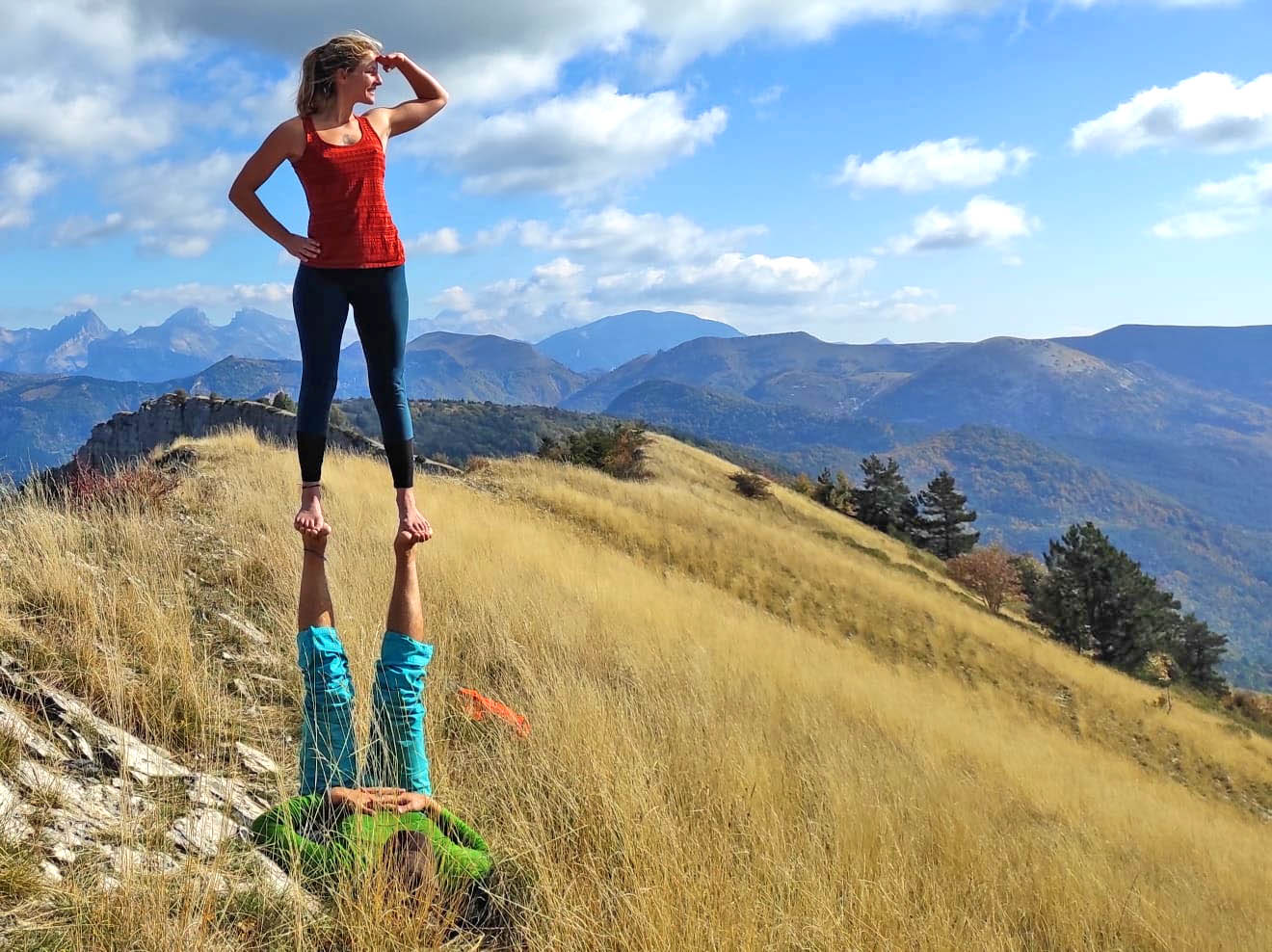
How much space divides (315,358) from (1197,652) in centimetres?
5473

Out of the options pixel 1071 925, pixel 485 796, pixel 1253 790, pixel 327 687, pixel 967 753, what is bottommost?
pixel 1253 790

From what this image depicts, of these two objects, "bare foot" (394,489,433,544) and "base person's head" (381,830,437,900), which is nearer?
"base person's head" (381,830,437,900)

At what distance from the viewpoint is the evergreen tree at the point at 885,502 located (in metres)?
52.0

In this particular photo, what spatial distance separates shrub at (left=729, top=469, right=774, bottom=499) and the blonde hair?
37.7m

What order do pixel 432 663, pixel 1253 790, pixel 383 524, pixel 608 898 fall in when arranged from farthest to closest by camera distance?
1. pixel 1253 790
2. pixel 383 524
3. pixel 432 663
4. pixel 608 898

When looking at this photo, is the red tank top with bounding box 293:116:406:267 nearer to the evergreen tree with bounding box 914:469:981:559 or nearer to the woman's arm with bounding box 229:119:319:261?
the woman's arm with bounding box 229:119:319:261

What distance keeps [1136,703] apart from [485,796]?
20.1m

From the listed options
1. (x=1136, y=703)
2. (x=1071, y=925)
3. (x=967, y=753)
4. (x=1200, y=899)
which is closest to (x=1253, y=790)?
(x=1136, y=703)

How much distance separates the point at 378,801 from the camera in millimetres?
2479

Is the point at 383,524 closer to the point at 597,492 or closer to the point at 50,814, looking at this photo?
the point at 50,814

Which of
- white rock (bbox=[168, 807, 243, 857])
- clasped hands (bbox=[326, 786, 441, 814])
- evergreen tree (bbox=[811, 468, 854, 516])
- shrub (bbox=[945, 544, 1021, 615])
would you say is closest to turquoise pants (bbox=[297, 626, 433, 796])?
clasped hands (bbox=[326, 786, 441, 814])

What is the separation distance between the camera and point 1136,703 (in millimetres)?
18375

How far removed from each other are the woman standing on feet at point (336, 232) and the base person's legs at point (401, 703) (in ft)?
1.20

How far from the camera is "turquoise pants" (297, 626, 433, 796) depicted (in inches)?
109
